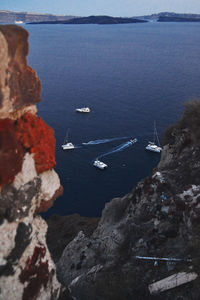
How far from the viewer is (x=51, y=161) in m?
14.8

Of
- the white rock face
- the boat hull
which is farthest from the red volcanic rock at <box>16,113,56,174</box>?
the boat hull

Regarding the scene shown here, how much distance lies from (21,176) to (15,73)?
4.67 m

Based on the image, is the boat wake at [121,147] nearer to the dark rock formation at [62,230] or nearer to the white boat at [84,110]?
the white boat at [84,110]

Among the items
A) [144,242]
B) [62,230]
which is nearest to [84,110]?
[62,230]

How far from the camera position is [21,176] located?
42.9 feet

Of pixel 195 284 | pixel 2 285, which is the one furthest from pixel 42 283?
pixel 195 284

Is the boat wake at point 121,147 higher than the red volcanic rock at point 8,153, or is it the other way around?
the red volcanic rock at point 8,153

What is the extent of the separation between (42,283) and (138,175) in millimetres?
61917

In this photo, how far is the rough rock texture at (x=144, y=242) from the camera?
748 inches

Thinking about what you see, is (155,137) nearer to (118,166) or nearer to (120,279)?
(118,166)

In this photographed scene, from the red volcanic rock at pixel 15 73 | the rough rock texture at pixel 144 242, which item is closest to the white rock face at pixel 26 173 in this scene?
the red volcanic rock at pixel 15 73

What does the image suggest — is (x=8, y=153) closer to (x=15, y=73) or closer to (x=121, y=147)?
(x=15, y=73)

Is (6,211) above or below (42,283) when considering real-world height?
above

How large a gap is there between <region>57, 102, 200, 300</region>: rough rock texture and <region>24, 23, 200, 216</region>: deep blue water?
37055 millimetres
